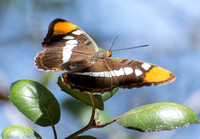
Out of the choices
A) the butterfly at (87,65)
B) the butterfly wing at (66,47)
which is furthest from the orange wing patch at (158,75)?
the butterfly wing at (66,47)

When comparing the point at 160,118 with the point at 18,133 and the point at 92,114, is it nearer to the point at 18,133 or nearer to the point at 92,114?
the point at 92,114

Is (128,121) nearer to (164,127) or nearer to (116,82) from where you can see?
(164,127)

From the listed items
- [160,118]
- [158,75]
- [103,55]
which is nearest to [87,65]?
[103,55]

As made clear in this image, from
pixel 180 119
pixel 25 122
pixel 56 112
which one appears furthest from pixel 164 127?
pixel 25 122

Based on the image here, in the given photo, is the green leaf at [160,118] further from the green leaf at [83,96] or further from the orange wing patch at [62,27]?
the orange wing patch at [62,27]

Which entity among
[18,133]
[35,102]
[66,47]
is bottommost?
[18,133]

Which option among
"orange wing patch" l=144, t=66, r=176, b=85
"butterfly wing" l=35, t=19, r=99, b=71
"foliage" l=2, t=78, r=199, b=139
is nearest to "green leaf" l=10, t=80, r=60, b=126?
"foliage" l=2, t=78, r=199, b=139
